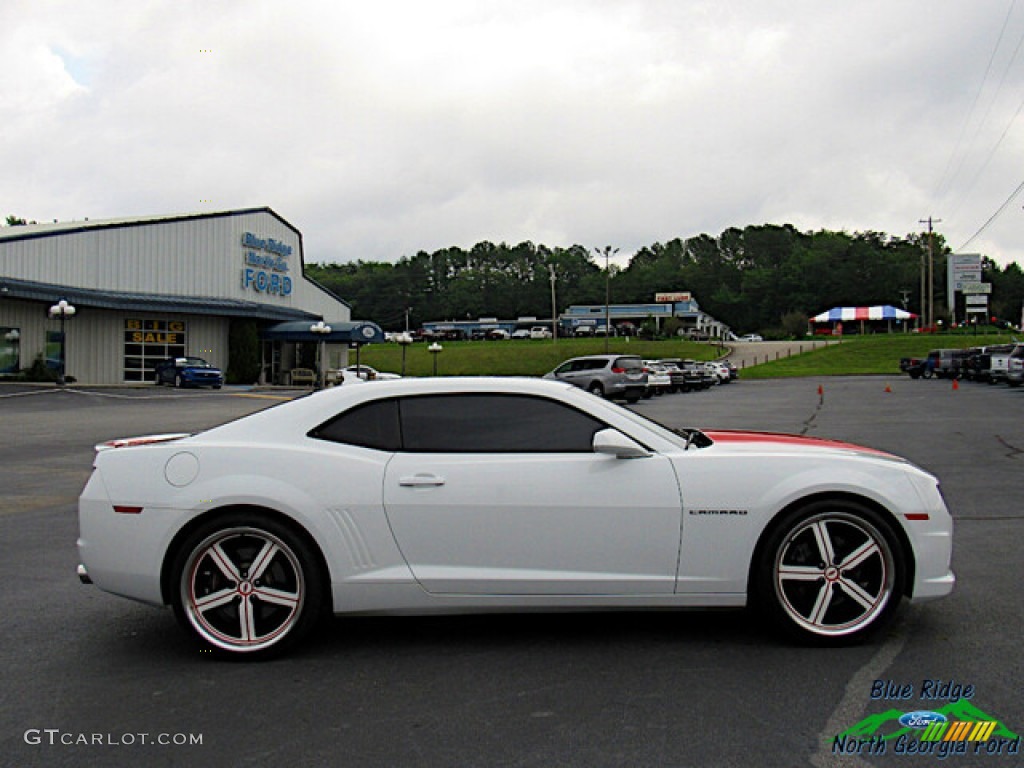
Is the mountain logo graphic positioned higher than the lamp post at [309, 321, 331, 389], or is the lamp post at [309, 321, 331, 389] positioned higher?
the lamp post at [309, 321, 331, 389]

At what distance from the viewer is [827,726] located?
357 cm

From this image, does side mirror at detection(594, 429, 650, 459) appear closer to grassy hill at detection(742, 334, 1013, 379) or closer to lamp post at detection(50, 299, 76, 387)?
lamp post at detection(50, 299, 76, 387)

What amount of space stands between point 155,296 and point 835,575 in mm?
42367

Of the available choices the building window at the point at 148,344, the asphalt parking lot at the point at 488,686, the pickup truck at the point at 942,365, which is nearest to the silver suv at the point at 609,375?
the building window at the point at 148,344

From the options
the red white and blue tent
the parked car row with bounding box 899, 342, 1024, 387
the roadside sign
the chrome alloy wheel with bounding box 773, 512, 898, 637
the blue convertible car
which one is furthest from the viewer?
the red white and blue tent

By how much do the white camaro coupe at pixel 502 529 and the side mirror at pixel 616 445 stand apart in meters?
0.01

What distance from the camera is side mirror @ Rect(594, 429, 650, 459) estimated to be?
14.4 ft

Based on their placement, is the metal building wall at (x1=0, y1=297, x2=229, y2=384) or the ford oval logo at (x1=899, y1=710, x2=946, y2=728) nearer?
the ford oval logo at (x1=899, y1=710, x2=946, y2=728)

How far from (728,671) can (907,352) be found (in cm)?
8087

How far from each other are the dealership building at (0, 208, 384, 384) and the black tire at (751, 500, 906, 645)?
116 feet

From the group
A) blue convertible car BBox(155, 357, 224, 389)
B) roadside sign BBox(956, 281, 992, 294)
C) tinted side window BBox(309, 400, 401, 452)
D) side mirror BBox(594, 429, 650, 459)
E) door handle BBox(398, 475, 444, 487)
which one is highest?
roadside sign BBox(956, 281, 992, 294)

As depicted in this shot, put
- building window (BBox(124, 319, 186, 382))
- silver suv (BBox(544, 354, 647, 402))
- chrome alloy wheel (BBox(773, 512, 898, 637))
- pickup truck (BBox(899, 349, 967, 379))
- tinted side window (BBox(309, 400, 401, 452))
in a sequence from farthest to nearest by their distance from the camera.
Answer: pickup truck (BBox(899, 349, 967, 379)), building window (BBox(124, 319, 186, 382)), silver suv (BBox(544, 354, 647, 402)), tinted side window (BBox(309, 400, 401, 452)), chrome alloy wheel (BBox(773, 512, 898, 637))

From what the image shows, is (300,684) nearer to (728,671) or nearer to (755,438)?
(728,671)

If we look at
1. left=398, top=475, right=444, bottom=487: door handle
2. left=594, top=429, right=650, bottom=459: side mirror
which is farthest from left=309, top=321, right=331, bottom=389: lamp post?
left=594, top=429, right=650, bottom=459: side mirror
